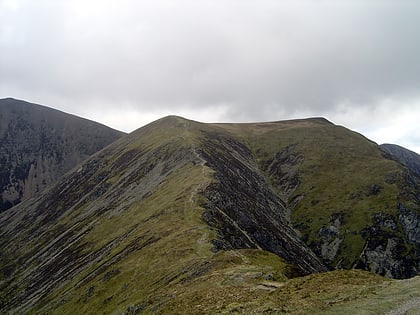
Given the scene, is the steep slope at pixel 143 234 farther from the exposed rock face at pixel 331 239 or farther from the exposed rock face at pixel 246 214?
the exposed rock face at pixel 331 239

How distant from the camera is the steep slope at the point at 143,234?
217 ft

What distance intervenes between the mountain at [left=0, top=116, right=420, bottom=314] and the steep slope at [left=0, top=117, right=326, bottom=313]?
1.45 ft

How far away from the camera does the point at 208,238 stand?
72000mm

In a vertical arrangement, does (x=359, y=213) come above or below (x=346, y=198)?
below

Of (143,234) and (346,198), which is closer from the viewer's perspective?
(143,234)

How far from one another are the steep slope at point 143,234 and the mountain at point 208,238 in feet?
1.45

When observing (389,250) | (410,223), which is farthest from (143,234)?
(410,223)

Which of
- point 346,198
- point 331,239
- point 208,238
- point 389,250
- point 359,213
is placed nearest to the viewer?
point 208,238

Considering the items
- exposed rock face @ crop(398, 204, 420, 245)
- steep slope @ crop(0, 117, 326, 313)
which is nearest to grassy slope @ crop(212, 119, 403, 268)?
exposed rock face @ crop(398, 204, 420, 245)

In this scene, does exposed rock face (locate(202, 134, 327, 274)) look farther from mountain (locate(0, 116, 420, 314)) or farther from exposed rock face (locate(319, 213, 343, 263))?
exposed rock face (locate(319, 213, 343, 263))

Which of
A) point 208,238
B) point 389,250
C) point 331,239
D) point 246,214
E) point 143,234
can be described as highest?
point 246,214

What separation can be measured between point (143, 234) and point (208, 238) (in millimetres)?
22555

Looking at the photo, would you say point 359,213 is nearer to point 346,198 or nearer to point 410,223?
point 346,198

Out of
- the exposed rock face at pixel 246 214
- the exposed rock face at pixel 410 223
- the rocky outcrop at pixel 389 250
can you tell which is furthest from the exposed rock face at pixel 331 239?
the exposed rock face at pixel 410 223
